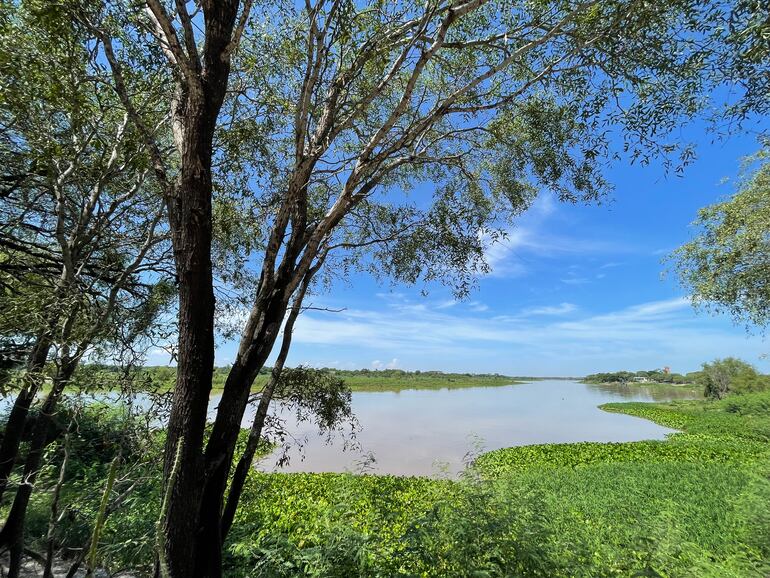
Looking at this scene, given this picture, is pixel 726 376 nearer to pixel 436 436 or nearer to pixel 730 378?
pixel 730 378

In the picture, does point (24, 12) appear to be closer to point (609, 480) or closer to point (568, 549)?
point (568, 549)

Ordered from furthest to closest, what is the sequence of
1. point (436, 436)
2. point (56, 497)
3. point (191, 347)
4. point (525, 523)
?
1. point (436, 436)
2. point (525, 523)
3. point (191, 347)
4. point (56, 497)

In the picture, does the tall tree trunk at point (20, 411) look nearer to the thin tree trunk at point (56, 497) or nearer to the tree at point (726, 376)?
the thin tree trunk at point (56, 497)

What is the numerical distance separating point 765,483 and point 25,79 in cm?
936

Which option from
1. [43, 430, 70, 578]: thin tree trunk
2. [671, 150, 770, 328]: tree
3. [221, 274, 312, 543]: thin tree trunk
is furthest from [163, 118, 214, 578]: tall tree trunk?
[671, 150, 770, 328]: tree

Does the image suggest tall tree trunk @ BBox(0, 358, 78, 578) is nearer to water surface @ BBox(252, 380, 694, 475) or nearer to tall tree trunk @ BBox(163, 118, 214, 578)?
tall tree trunk @ BBox(163, 118, 214, 578)

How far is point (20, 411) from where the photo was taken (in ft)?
10.5

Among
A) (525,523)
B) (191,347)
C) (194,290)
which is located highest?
(194,290)

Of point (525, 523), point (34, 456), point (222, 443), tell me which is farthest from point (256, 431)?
point (525, 523)

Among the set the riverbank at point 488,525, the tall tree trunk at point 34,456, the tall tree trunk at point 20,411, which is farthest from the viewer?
the riverbank at point 488,525

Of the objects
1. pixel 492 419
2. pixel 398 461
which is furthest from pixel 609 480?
pixel 492 419

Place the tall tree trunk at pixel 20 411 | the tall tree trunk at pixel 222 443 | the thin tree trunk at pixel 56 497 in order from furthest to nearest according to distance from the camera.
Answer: the tall tree trunk at pixel 20 411 → the tall tree trunk at pixel 222 443 → the thin tree trunk at pixel 56 497

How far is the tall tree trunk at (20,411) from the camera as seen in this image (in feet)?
8.39

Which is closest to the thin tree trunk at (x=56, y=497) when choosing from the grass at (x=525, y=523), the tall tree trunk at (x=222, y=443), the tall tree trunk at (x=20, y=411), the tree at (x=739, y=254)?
the tall tree trunk at (x=222, y=443)
